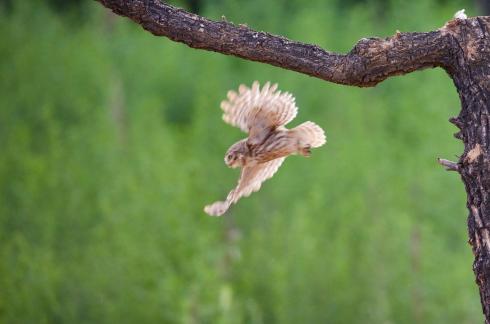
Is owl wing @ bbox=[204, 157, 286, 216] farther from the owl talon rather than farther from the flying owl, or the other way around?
the owl talon

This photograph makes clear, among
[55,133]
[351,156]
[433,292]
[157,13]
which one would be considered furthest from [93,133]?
[157,13]

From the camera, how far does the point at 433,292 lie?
564 centimetres

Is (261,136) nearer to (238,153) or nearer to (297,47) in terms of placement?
(238,153)

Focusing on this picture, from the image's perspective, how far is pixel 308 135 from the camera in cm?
245

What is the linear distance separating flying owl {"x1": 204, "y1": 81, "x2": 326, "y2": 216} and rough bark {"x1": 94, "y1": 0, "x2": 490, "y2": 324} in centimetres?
14

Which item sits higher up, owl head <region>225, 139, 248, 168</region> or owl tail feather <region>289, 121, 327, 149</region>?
owl tail feather <region>289, 121, 327, 149</region>

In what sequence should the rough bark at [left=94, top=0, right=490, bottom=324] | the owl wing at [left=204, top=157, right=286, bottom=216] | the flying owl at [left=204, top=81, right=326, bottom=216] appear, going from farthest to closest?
the owl wing at [left=204, top=157, right=286, bottom=216] → the flying owl at [left=204, top=81, right=326, bottom=216] → the rough bark at [left=94, top=0, right=490, bottom=324]

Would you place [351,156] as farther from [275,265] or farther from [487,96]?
[487,96]

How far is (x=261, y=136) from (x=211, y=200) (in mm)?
4091

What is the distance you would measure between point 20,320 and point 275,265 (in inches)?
49.6

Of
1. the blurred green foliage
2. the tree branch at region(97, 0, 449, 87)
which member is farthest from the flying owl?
the blurred green foliage

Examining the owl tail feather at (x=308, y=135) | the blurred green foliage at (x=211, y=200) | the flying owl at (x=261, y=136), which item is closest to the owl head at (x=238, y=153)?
the flying owl at (x=261, y=136)

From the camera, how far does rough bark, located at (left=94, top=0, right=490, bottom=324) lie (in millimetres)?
2342

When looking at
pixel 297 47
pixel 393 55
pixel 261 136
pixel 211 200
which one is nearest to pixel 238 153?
pixel 261 136
